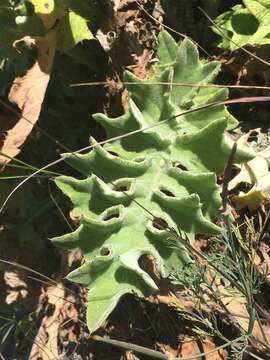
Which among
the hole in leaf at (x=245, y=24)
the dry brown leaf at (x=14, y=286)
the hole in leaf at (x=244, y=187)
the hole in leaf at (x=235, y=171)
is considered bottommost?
the dry brown leaf at (x=14, y=286)

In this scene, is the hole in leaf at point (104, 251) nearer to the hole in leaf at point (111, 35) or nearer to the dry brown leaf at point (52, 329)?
A: the dry brown leaf at point (52, 329)

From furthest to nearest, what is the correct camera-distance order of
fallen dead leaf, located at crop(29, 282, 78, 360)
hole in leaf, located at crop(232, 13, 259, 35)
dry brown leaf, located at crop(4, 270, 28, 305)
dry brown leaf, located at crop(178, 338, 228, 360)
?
1. dry brown leaf, located at crop(4, 270, 28, 305)
2. fallen dead leaf, located at crop(29, 282, 78, 360)
3. hole in leaf, located at crop(232, 13, 259, 35)
4. dry brown leaf, located at crop(178, 338, 228, 360)

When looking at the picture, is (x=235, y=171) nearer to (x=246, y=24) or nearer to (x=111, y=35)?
(x=246, y=24)

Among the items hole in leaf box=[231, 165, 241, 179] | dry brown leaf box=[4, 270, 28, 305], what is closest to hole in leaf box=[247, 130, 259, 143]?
hole in leaf box=[231, 165, 241, 179]

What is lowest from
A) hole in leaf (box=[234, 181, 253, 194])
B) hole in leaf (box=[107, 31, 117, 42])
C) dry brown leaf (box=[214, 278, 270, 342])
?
dry brown leaf (box=[214, 278, 270, 342])

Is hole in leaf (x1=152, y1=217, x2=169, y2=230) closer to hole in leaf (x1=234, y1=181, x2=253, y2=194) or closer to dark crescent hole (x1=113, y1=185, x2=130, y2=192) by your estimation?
dark crescent hole (x1=113, y1=185, x2=130, y2=192)

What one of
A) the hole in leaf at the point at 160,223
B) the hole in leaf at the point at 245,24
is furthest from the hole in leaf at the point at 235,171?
the hole in leaf at the point at 245,24

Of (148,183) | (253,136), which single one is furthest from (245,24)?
(148,183)
